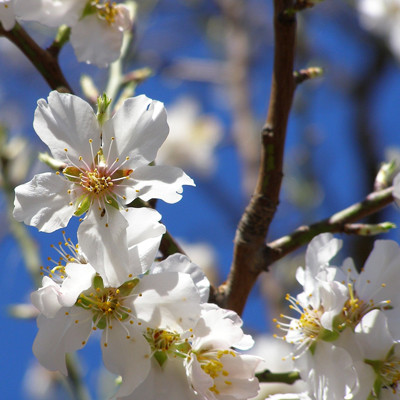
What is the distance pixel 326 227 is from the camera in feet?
4.09

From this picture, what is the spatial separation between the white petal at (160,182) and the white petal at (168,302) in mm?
125

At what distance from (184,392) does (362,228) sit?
18.4 inches

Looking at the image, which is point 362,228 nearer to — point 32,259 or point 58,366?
point 58,366

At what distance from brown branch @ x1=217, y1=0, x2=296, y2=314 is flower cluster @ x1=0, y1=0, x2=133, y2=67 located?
0.35 m

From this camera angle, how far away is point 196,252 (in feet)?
12.6

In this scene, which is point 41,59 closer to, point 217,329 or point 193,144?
point 217,329

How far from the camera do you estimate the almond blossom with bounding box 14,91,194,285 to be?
41.3 inches

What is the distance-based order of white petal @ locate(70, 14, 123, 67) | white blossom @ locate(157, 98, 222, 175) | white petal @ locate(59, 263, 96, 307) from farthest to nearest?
white blossom @ locate(157, 98, 222, 175), white petal @ locate(70, 14, 123, 67), white petal @ locate(59, 263, 96, 307)

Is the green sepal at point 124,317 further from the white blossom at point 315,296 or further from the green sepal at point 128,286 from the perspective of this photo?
the white blossom at point 315,296

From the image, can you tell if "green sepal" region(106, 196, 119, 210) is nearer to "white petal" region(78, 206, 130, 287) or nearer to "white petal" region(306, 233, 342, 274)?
"white petal" region(78, 206, 130, 287)

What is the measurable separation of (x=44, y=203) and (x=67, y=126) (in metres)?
0.14

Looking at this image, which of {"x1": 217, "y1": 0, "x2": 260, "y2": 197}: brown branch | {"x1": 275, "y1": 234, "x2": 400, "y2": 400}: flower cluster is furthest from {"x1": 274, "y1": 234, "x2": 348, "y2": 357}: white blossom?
{"x1": 217, "y1": 0, "x2": 260, "y2": 197}: brown branch

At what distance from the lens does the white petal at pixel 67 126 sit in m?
1.08

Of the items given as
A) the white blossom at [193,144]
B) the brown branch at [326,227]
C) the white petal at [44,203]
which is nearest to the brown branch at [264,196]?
the brown branch at [326,227]
